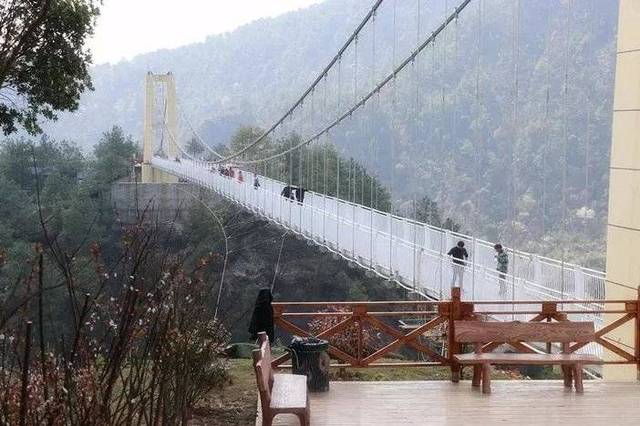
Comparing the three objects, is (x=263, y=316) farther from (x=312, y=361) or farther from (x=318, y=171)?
(x=318, y=171)

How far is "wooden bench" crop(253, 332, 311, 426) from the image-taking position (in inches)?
230

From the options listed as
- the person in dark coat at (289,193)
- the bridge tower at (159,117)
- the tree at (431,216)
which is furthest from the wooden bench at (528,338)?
the bridge tower at (159,117)

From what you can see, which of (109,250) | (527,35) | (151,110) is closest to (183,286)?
(527,35)

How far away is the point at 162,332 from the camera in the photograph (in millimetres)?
4879

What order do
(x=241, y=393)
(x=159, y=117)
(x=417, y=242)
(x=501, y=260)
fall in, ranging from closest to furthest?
(x=241, y=393) → (x=501, y=260) → (x=417, y=242) → (x=159, y=117)

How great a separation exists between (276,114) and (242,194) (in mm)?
36209

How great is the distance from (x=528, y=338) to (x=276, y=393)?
2.28 metres

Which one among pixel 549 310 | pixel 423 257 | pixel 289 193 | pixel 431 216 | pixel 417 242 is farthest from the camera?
pixel 431 216

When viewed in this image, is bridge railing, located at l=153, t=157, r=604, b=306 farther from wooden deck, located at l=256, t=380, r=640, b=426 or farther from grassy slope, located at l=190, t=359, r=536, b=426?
wooden deck, located at l=256, t=380, r=640, b=426

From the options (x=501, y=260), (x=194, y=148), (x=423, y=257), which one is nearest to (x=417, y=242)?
(x=423, y=257)

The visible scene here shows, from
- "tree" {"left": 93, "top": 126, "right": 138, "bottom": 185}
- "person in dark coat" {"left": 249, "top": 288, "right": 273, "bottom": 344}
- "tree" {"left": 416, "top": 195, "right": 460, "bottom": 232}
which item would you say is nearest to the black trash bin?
"person in dark coat" {"left": 249, "top": 288, "right": 273, "bottom": 344}

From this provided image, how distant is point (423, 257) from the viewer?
43.7 feet

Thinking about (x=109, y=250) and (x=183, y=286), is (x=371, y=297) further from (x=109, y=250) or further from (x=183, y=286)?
(x=183, y=286)

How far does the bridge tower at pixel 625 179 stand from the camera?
995cm
